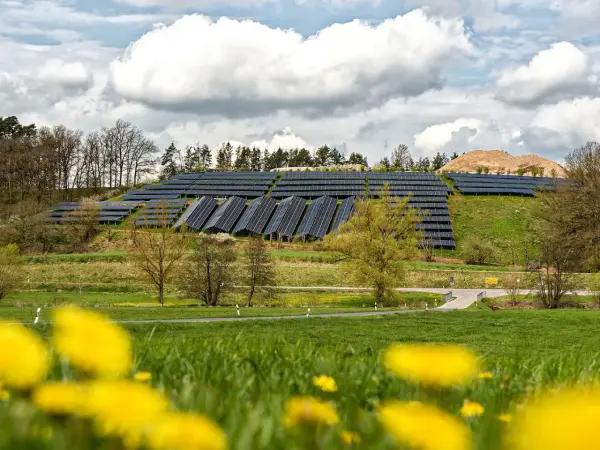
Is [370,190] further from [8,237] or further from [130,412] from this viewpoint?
[130,412]

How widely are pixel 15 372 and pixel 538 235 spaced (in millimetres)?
70443

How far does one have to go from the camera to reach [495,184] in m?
83.2

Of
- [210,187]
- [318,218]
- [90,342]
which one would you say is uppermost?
[210,187]

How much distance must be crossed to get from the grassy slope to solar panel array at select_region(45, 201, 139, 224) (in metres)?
41.4

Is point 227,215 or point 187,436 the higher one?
point 227,215

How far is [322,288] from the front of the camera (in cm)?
4659

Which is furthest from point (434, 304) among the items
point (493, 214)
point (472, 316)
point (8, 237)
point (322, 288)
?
point (8, 237)

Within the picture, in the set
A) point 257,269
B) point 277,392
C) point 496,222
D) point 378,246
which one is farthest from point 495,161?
point 277,392

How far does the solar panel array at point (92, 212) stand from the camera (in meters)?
64.8

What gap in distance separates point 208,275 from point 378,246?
11.2 meters

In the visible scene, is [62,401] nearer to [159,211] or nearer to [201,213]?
[159,211]

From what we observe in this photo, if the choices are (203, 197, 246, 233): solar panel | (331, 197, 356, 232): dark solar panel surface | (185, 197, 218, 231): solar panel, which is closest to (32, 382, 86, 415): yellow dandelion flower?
(331, 197, 356, 232): dark solar panel surface

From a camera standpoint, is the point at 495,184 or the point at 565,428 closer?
the point at 565,428

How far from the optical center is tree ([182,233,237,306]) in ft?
120
